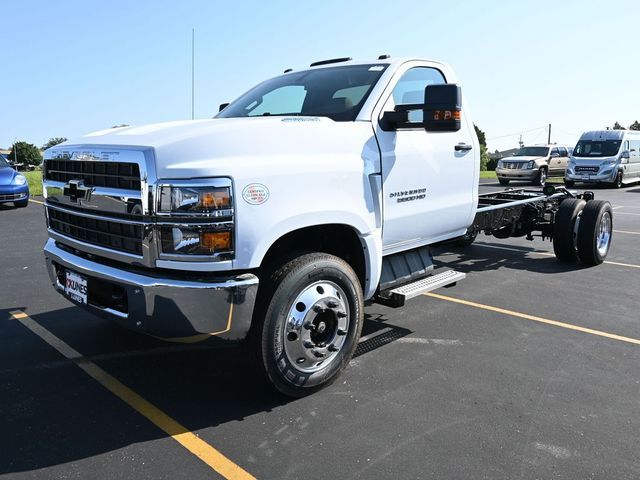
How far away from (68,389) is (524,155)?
25.5 meters

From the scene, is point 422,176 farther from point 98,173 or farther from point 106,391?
point 106,391

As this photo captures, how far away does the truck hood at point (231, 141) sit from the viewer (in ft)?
9.61

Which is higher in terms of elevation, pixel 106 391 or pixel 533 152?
pixel 533 152

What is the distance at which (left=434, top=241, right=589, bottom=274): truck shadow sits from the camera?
737 cm

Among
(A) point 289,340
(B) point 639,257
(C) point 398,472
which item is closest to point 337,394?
(A) point 289,340

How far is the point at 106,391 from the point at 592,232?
6.18 meters

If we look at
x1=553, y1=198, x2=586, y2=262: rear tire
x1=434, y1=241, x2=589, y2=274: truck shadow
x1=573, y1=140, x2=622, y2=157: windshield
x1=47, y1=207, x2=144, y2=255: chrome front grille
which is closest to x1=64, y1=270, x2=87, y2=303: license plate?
x1=47, y1=207, x2=144, y2=255: chrome front grille

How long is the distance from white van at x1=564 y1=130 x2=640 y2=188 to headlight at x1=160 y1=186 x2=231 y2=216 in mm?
23066

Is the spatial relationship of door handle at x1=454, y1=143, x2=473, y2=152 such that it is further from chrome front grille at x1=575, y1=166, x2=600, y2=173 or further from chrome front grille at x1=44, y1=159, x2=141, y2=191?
chrome front grille at x1=575, y1=166, x2=600, y2=173

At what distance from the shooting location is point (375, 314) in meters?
5.30

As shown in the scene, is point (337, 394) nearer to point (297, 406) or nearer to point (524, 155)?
point (297, 406)

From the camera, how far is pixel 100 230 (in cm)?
336

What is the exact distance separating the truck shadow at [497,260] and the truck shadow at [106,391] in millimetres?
3065

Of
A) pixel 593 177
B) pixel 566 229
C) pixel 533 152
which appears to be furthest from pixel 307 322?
pixel 533 152
